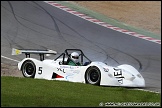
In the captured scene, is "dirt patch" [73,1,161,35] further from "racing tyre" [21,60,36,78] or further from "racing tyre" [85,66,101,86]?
"racing tyre" [85,66,101,86]

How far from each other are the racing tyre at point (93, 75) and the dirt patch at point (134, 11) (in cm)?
1073

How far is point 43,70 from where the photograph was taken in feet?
54.4

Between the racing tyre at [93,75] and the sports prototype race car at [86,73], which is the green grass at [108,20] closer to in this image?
the sports prototype race car at [86,73]

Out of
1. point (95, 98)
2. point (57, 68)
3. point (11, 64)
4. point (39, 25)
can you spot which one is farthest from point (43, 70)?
point (39, 25)

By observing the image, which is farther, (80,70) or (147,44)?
(147,44)

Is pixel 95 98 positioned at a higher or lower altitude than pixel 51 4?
lower

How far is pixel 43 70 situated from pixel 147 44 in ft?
25.5

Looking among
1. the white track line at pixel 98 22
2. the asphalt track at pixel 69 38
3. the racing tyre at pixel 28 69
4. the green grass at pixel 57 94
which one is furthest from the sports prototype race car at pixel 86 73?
the white track line at pixel 98 22

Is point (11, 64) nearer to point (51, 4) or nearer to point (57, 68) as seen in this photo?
point (57, 68)

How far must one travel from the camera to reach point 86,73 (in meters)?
15.4

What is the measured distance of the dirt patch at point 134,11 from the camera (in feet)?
88.9

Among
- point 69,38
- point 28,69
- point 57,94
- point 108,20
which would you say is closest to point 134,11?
point 108,20

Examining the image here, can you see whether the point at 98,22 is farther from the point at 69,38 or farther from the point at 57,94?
the point at 57,94

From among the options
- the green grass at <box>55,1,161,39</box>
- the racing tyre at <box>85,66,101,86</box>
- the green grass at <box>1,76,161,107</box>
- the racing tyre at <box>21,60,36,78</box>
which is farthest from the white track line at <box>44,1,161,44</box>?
the green grass at <box>1,76,161,107</box>
